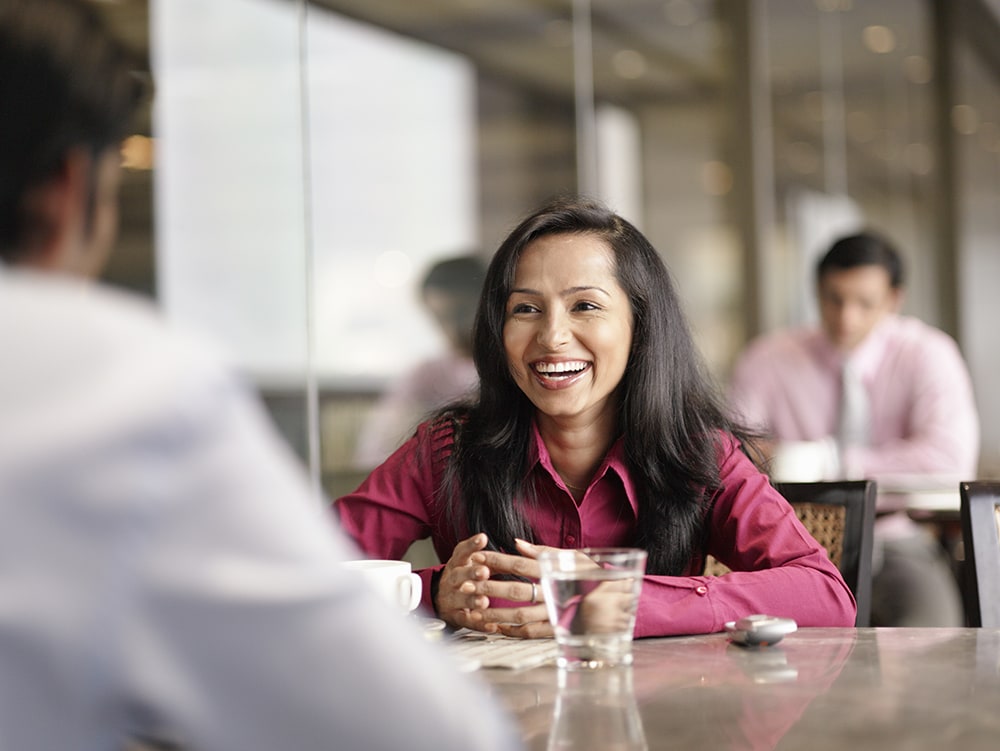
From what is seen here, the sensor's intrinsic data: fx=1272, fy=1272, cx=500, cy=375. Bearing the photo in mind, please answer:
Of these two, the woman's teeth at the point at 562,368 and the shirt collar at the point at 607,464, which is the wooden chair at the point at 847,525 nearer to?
the shirt collar at the point at 607,464

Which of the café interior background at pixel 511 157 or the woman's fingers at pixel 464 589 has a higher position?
the café interior background at pixel 511 157

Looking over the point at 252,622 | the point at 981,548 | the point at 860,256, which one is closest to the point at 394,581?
the point at 252,622

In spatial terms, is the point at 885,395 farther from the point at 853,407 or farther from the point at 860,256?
the point at 860,256

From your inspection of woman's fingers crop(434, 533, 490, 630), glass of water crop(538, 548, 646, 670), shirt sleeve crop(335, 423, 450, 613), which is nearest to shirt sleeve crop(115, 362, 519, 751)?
glass of water crop(538, 548, 646, 670)

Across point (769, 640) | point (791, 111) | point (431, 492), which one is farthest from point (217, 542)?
point (791, 111)

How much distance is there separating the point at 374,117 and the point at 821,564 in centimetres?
224

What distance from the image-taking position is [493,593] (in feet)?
4.83

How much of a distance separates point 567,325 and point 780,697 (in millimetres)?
812

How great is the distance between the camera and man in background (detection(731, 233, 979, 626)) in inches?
151

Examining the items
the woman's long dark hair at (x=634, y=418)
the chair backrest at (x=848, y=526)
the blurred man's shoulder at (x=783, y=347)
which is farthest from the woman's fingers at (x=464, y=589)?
the blurred man's shoulder at (x=783, y=347)

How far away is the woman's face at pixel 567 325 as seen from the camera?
180 centimetres

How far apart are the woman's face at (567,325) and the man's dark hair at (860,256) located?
2.26m

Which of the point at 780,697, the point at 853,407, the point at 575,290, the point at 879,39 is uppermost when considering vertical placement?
the point at 879,39

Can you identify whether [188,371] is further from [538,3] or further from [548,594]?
[538,3]
